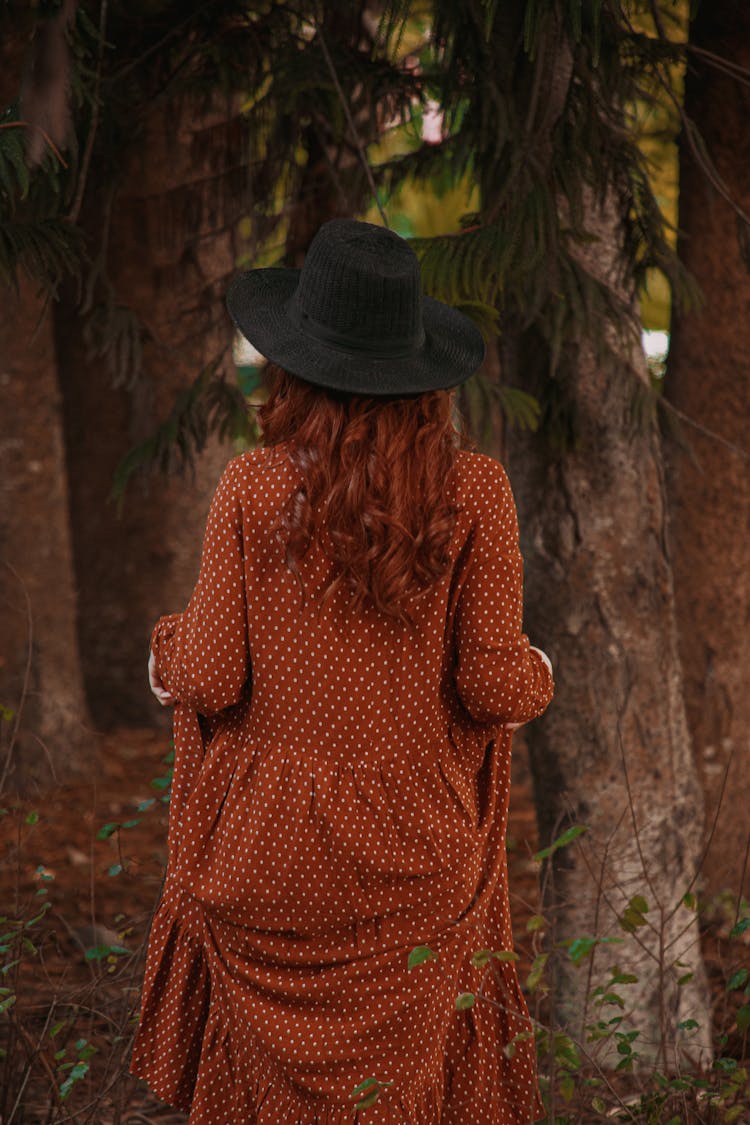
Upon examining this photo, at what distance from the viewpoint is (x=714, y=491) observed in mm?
4289

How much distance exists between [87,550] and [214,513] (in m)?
4.56

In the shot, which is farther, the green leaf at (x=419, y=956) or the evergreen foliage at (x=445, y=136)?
the evergreen foliage at (x=445, y=136)

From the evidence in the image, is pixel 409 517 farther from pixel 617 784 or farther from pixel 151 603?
pixel 151 603

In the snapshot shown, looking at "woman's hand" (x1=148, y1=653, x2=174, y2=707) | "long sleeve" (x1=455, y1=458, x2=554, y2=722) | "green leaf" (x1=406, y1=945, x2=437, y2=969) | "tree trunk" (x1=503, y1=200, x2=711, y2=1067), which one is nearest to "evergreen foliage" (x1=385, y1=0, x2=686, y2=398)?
"tree trunk" (x1=503, y1=200, x2=711, y2=1067)

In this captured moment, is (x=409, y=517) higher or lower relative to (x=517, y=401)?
higher

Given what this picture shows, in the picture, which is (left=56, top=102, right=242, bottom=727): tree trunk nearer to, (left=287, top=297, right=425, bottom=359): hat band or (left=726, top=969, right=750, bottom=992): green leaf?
(left=287, top=297, right=425, bottom=359): hat band

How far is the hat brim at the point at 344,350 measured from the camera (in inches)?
78.9

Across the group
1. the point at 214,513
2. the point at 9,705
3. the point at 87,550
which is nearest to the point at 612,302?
the point at 214,513

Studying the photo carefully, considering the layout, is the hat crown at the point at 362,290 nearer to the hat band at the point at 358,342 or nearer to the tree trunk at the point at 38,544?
the hat band at the point at 358,342

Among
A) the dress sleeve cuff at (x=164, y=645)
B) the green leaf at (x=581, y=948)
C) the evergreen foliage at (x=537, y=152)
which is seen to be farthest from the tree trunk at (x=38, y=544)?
the green leaf at (x=581, y=948)

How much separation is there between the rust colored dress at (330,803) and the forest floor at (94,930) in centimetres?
38

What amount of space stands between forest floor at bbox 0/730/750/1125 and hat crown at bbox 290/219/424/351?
1.12m

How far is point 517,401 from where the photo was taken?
320 cm

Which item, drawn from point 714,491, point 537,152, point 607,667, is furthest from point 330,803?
point 714,491
